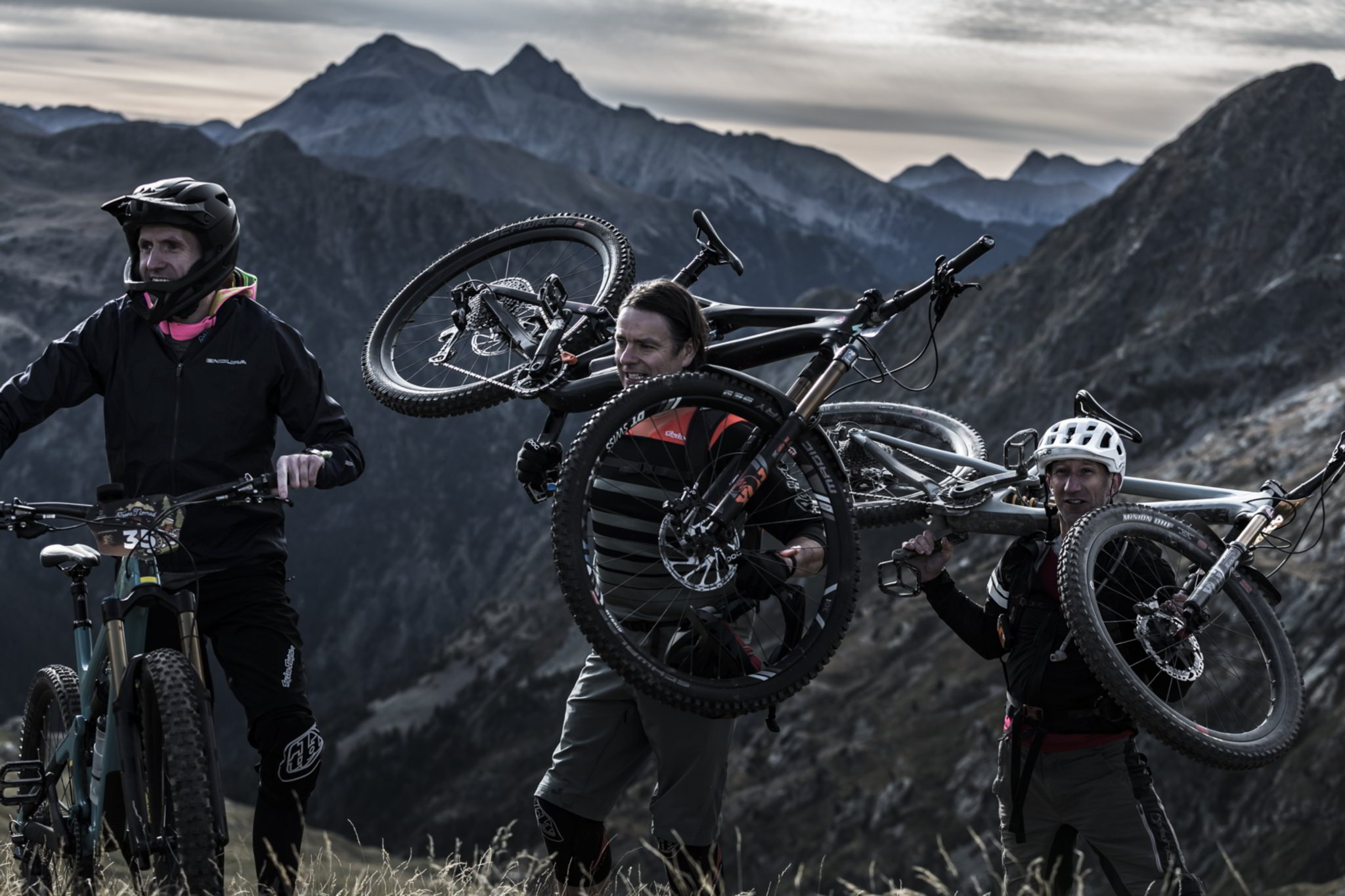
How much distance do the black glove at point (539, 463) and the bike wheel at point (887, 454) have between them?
2.28 metres

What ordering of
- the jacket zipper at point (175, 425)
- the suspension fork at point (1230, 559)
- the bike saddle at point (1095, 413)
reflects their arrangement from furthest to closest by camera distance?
the bike saddle at point (1095, 413)
the suspension fork at point (1230, 559)
the jacket zipper at point (175, 425)

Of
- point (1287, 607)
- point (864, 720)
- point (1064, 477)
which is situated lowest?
point (864, 720)

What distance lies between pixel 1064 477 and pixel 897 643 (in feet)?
409

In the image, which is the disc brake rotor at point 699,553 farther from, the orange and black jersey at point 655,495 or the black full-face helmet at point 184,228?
the black full-face helmet at point 184,228

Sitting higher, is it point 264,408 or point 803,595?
point 264,408

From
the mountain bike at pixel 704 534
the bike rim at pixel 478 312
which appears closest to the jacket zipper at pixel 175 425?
the mountain bike at pixel 704 534

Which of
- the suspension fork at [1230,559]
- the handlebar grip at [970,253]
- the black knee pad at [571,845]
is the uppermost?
the handlebar grip at [970,253]

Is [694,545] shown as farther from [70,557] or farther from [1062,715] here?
[70,557]

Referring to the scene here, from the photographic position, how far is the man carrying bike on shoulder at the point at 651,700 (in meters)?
6.23

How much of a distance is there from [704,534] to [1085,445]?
8.38 ft

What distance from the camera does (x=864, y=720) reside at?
118562 mm

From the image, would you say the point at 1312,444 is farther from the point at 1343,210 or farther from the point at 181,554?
the point at 181,554

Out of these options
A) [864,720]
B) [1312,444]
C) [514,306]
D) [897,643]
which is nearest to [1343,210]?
[1312,444]

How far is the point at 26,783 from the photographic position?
664 cm
